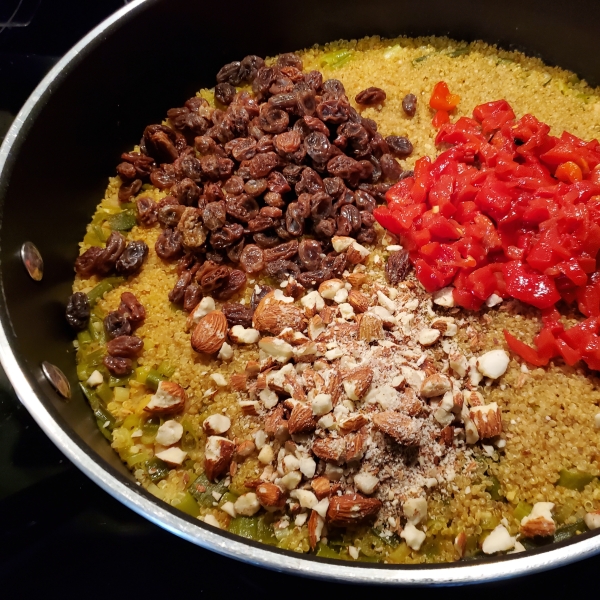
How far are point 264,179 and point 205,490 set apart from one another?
1362 millimetres

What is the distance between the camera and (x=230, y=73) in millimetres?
2764

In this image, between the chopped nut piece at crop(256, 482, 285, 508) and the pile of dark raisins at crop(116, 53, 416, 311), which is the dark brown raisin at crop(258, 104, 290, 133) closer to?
the pile of dark raisins at crop(116, 53, 416, 311)

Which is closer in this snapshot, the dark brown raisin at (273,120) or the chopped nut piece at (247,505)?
the chopped nut piece at (247,505)

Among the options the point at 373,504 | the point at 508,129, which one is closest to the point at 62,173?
the point at 373,504

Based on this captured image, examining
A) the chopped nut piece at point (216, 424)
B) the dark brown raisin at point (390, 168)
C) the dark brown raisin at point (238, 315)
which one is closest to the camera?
the chopped nut piece at point (216, 424)

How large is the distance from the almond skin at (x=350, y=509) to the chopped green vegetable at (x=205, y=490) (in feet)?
1.35

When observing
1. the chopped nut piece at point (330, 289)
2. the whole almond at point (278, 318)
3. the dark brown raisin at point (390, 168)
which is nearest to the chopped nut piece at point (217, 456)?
the whole almond at point (278, 318)

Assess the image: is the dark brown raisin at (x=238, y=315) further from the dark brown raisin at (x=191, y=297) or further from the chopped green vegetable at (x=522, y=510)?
the chopped green vegetable at (x=522, y=510)

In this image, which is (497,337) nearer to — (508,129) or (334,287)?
(334,287)

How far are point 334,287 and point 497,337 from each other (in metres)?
0.66

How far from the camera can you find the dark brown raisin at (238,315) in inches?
82.5

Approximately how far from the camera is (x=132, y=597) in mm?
1799

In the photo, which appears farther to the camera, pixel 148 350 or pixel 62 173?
pixel 62 173

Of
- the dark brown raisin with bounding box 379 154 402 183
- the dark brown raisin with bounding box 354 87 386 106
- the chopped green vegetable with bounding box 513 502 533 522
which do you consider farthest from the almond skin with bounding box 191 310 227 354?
the dark brown raisin with bounding box 354 87 386 106
